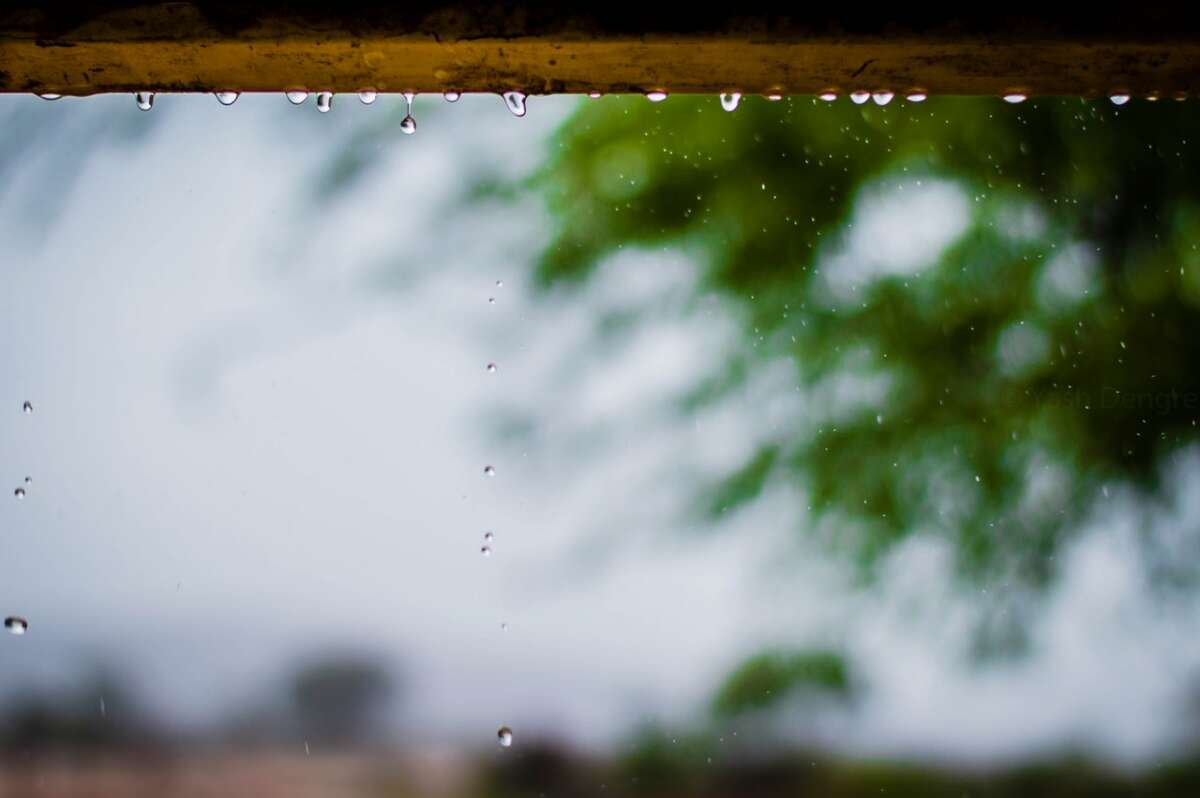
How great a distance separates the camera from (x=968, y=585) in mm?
2309

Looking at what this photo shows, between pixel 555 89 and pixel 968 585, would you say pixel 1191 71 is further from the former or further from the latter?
pixel 968 585

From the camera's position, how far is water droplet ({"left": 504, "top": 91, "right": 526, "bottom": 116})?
2.26ft

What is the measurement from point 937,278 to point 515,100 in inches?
70.6

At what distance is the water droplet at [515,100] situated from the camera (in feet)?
2.26

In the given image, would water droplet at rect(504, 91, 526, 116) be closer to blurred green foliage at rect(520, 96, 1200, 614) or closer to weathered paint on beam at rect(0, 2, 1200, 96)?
weathered paint on beam at rect(0, 2, 1200, 96)

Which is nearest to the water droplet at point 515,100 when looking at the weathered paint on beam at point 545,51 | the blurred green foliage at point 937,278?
the weathered paint on beam at point 545,51

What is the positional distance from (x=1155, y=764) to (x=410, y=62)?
2570 mm

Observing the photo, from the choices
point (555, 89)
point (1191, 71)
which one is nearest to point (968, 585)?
point (1191, 71)

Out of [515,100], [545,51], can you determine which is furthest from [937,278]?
[545,51]

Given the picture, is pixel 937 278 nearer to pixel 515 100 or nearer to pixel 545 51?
pixel 515 100

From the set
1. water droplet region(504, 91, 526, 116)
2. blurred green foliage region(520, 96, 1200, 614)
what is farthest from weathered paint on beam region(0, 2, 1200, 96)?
blurred green foliage region(520, 96, 1200, 614)

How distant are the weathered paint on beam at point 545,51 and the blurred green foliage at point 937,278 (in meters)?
1.61

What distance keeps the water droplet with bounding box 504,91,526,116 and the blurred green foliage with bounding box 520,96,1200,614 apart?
4.97ft

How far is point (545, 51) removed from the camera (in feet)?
2.02
